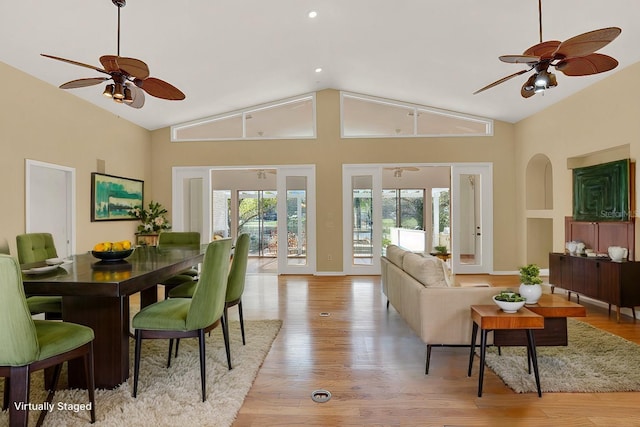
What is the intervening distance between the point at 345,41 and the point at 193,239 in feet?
10.8

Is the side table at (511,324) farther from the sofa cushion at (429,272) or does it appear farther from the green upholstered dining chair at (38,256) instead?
the green upholstered dining chair at (38,256)

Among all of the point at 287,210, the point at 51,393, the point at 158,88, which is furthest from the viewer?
the point at 287,210

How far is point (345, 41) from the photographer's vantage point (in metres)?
4.89

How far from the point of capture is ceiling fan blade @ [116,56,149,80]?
8.72ft

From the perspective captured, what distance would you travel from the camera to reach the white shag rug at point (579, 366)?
8.39 feet

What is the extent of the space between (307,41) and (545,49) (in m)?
3.08

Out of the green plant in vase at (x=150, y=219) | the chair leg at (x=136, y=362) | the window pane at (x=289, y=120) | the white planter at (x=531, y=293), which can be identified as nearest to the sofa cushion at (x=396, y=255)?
the white planter at (x=531, y=293)

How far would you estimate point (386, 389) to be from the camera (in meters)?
2.55

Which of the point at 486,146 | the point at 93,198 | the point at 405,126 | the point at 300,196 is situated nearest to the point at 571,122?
the point at 486,146

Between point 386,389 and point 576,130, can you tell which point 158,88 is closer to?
point 386,389

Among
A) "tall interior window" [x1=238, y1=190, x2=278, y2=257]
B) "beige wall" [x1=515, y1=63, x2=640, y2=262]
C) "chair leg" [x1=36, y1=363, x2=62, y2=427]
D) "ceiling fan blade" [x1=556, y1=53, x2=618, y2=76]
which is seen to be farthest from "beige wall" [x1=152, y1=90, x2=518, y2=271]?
"chair leg" [x1=36, y1=363, x2=62, y2=427]

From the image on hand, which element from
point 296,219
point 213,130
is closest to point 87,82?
point 213,130

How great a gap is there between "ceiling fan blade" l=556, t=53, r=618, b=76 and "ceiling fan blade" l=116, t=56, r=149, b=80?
322cm

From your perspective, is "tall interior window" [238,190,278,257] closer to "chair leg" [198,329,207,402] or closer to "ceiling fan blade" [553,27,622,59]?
"chair leg" [198,329,207,402]
